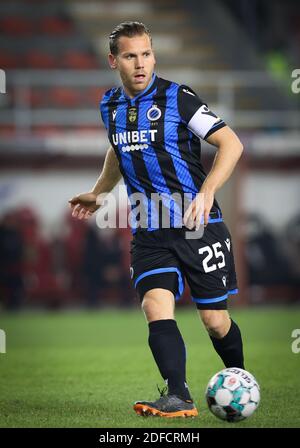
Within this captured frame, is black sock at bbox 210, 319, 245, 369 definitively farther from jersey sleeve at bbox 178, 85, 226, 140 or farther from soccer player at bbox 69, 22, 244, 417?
jersey sleeve at bbox 178, 85, 226, 140

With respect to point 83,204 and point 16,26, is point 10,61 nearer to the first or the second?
point 16,26

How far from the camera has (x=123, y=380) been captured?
7.16 meters

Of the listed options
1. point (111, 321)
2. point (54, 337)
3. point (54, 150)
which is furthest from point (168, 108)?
point (54, 150)

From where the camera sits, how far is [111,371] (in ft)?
25.7

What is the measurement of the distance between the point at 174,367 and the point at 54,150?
1189 cm

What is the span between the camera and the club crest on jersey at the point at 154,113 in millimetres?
5414

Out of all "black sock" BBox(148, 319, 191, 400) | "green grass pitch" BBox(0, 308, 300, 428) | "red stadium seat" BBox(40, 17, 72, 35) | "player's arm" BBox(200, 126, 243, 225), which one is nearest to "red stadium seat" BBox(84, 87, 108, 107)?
"red stadium seat" BBox(40, 17, 72, 35)

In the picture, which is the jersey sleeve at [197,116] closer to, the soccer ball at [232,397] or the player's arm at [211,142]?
the player's arm at [211,142]

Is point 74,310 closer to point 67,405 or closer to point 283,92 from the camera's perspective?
point 283,92

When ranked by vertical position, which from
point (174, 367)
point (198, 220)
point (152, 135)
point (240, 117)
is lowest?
point (174, 367)

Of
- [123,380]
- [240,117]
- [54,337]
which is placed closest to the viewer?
[123,380]

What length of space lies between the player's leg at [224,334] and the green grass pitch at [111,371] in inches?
13.2

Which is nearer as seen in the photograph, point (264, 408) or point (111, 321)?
point (264, 408)

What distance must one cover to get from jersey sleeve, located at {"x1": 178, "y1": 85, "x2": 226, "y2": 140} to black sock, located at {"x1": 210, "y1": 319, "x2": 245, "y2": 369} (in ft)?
3.81
